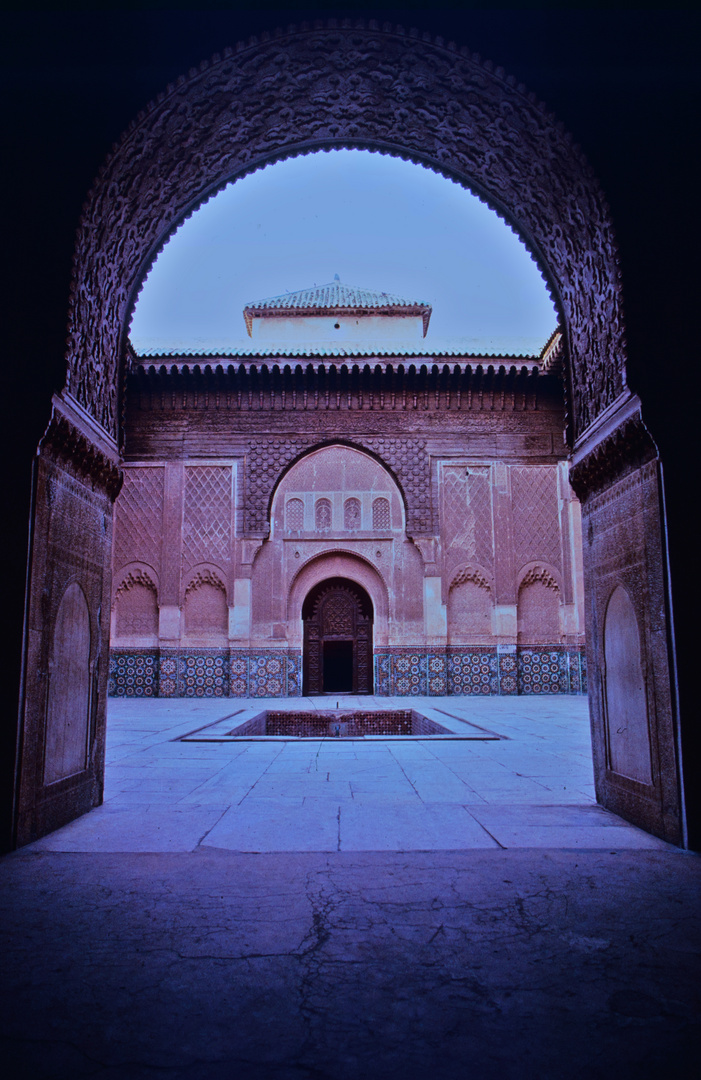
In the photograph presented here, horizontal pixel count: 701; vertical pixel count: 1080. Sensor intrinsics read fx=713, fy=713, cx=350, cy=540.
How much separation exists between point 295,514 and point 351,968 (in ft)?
38.1

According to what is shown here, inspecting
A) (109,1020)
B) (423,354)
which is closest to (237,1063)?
(109,1020)

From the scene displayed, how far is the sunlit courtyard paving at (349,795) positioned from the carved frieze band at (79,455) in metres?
1.55

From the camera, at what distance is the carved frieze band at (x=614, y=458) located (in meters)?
2.88

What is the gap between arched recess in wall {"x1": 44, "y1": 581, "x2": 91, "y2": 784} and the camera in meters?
2.94

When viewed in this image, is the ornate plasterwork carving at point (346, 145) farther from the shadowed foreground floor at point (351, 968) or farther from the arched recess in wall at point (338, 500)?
the arched recess in wall at point (338, 500)

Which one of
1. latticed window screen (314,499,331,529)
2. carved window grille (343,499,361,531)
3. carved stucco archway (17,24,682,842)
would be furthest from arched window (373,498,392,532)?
carved stucco archway (17,24,682,842)

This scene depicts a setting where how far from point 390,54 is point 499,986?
353 cm

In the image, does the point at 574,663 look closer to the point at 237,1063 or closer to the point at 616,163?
the point at 616,163

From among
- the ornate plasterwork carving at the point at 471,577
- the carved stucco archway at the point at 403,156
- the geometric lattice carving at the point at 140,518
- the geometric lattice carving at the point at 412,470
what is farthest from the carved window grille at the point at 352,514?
the carved stucco archway at the point at 403,156

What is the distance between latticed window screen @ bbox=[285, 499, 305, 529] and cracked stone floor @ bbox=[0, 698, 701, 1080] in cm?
965

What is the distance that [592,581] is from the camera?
11.6 ft

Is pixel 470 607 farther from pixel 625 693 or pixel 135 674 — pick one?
pixel 625 693

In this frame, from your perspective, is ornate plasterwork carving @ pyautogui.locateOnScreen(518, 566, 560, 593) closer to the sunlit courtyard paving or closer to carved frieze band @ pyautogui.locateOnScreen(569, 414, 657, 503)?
the sunlit courtyard paving

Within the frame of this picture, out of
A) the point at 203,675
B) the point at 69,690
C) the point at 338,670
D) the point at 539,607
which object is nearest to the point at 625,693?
the point at 69,690
